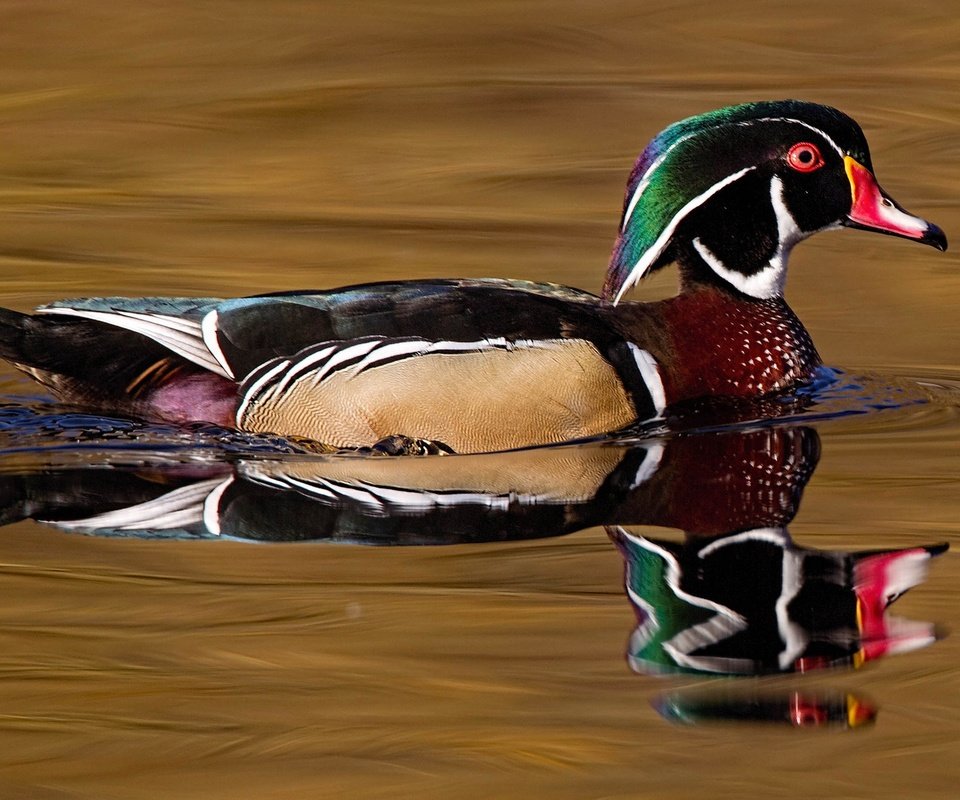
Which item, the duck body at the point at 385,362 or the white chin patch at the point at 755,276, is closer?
the duck body at the point at 385,362

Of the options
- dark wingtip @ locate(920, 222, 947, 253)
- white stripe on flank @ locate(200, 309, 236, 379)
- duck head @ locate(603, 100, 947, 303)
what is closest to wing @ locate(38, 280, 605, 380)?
white stripe on flank @ locate(200, 309, 236, 379)

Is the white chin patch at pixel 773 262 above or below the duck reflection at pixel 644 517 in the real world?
above

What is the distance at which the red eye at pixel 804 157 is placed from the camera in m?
6.66

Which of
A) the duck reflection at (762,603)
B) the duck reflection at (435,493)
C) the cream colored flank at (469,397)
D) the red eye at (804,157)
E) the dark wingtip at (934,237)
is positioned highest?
the red eye at (804,157)

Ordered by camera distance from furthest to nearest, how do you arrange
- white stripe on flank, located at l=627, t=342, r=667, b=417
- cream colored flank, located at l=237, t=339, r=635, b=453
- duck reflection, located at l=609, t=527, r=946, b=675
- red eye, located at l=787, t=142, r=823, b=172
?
red eye, located at l=787, t=142, r=823, b=172
white stripe on flank, located at l=627, t=342, r=667, b=417
cream colored flank, located at l=237, t=339, r=635, b=453
duck reflection, located at l=609, t=527, r=946, b=675

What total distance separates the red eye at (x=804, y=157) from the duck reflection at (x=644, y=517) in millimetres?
984

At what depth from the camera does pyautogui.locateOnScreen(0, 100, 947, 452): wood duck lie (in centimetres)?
605

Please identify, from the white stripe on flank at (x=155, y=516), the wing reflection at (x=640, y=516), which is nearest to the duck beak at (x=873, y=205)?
the wing reflection at (x=640, y=516)

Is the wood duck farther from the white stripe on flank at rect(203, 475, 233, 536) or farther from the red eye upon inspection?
the white stripe on flank at rect(203, 475, 233, 536)

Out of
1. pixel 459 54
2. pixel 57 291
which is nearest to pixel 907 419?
pixel 57 291

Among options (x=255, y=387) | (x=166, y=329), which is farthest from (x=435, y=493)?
(x=166, y=329)

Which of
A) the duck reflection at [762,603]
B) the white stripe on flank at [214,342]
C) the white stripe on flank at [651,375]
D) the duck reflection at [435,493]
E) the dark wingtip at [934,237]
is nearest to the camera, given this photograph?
the duck reflection at [762,603]

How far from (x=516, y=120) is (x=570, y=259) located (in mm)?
2312

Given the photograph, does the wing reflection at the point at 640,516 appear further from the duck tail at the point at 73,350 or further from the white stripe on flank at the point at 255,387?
the duck tail at the point at 73,350
